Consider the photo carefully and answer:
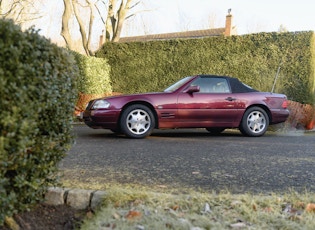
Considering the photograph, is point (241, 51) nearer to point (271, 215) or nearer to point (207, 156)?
point (207, 156)

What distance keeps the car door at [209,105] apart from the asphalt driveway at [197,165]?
1.23m

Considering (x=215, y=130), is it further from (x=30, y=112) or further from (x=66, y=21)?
(x=66, y=21)

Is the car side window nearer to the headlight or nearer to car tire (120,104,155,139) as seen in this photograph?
car tire (120,104,155,139)

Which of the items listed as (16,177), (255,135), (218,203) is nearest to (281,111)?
(255,135)

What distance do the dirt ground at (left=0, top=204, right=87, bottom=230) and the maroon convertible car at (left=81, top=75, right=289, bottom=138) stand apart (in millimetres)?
4213

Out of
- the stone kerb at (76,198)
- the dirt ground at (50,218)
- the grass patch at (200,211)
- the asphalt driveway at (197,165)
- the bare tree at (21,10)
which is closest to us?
the grass patch at (200,211)

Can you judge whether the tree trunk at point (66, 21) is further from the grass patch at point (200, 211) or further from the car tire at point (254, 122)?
the grass patch at point (200, 211)

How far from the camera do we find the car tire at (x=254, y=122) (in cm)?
768

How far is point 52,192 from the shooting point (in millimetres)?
2748

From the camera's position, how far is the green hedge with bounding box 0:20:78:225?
1859 millimetres

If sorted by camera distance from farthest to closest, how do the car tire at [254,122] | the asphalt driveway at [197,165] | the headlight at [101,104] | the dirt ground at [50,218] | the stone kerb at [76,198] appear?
1. the car tire at [254,122]
2. the headlight at [101,104]
3. the asphalt driveway at [197,165]
4. the stone kerb at [76,198]
5. the dirt ground at [50,218]

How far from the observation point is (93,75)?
1291 centimetres

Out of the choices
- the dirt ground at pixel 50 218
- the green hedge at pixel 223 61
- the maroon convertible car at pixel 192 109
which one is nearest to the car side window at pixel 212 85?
the maroon convertible car at pixel 192 109

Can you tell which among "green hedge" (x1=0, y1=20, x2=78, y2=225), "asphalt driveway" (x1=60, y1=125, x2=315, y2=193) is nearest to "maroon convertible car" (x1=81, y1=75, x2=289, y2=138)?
"asphalt driveway" (x1=60, y1=125, x2=315, y2=193)
